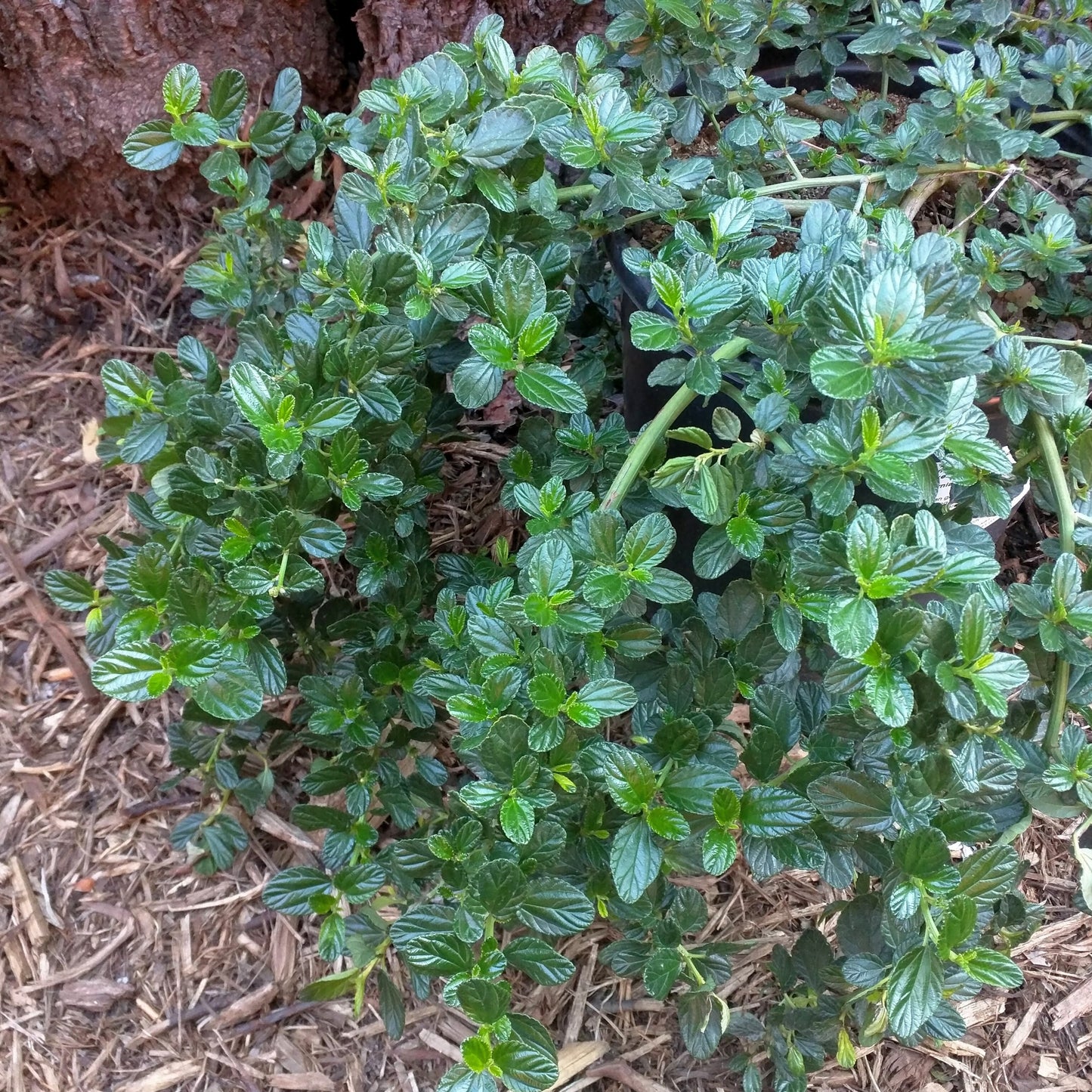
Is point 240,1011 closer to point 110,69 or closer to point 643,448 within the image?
point 643,448

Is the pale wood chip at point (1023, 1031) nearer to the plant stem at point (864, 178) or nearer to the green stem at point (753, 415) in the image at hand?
the green stem at point (753, 415)

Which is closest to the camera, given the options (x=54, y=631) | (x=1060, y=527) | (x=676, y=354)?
(x=1060, y=527)

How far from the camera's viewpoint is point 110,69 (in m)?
1.70

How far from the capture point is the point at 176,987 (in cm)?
130

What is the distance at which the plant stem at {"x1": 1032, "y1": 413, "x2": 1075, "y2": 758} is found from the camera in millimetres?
950

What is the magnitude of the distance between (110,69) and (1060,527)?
167cm

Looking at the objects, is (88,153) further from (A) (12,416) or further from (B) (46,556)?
(B) (46,556)

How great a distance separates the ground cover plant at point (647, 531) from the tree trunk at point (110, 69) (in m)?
0.64

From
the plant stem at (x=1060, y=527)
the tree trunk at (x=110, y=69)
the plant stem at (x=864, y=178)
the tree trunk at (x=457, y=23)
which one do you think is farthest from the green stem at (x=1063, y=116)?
the tree trunk at (x=110, y=69)

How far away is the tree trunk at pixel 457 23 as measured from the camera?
165 centimetres

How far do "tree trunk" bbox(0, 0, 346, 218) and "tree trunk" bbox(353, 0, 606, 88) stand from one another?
0.19 metres

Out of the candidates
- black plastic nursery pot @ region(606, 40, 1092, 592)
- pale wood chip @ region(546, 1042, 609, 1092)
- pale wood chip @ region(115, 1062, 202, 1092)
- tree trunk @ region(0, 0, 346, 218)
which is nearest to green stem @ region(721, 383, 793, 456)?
black plastic nursery pot @ region(606, 40, 1092, 592)

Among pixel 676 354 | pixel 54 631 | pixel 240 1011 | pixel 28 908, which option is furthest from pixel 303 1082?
pixel 676 354

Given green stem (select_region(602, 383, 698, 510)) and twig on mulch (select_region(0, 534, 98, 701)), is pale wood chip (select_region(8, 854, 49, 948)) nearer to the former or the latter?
twig on mulch (select_region(0, 534, 98, 701))
